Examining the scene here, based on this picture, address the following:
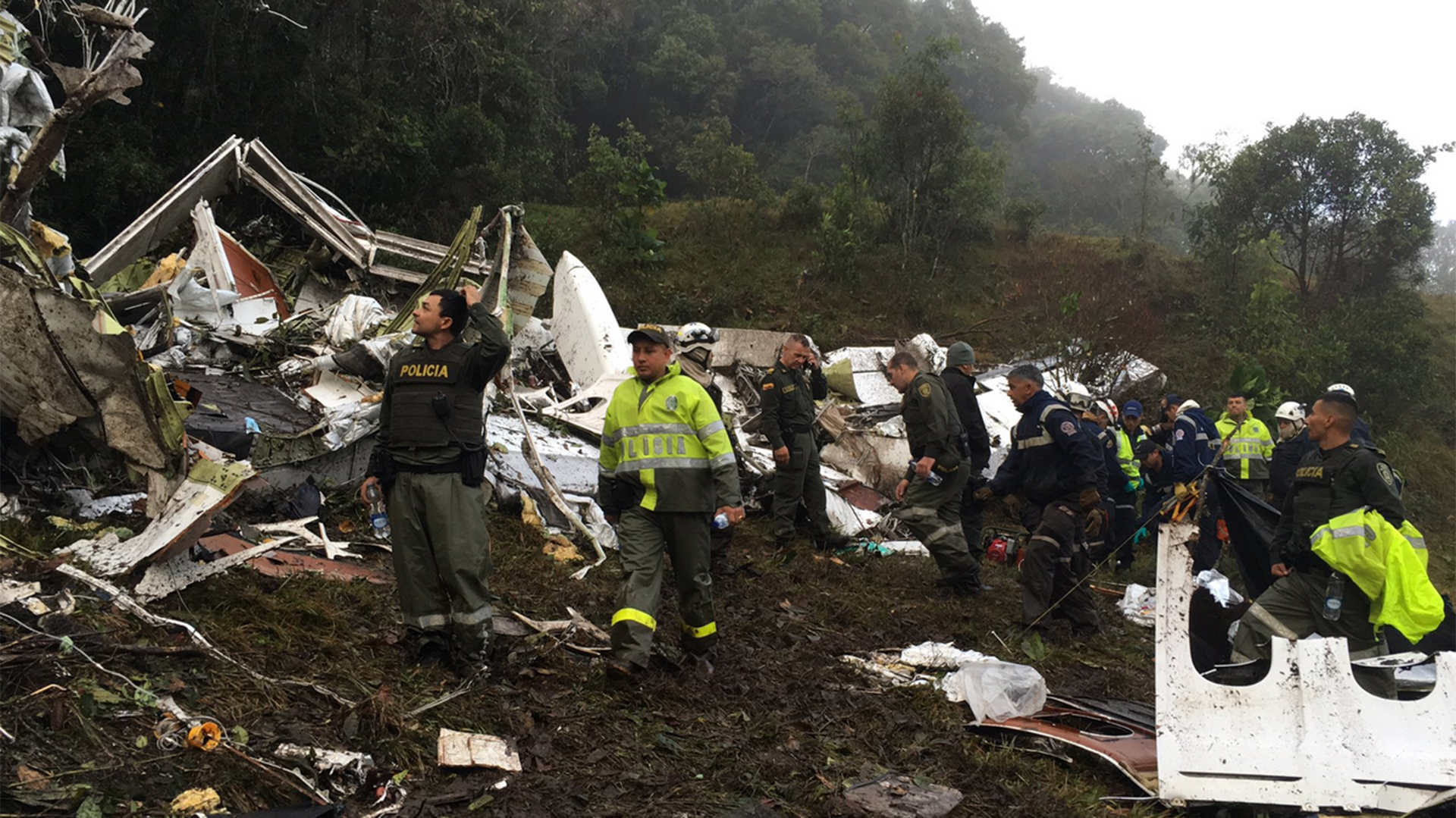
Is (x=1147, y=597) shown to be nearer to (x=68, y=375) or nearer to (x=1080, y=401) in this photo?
(x=1080, y=401)

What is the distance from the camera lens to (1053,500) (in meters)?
5.46

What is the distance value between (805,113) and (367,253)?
2515cm

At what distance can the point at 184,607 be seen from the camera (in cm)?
382

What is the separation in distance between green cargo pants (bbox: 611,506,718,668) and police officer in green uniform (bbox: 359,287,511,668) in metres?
0.57

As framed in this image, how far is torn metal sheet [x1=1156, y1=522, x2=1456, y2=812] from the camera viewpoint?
3139 millimetres

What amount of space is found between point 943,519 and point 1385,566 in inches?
103

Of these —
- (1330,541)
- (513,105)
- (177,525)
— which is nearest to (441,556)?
(177,525)

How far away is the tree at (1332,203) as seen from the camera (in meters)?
19.2

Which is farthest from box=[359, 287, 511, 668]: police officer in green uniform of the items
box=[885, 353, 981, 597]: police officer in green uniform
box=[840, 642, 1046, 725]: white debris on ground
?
box=[885, 353, 981, 597]: police officer in green uniform

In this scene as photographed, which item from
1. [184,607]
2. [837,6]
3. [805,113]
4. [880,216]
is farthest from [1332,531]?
[837,6]

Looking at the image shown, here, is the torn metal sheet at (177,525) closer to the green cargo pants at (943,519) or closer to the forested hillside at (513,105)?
the green cargo pants at (943,519)

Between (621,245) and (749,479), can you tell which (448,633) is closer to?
(749,479)

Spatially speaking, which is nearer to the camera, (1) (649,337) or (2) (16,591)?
(2) (16,591)

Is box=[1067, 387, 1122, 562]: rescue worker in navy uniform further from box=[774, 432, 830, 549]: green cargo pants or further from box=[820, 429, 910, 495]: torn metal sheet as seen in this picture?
box=[820, 429, 910, 495]: torn metal sheet
